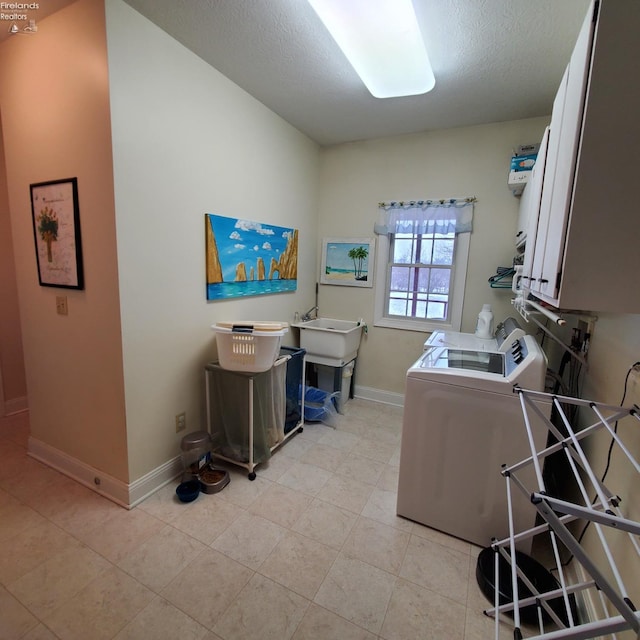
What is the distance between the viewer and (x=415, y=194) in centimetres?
329

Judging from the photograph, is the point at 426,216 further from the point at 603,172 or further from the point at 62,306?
the point at 62,306

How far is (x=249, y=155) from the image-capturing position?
2.68m

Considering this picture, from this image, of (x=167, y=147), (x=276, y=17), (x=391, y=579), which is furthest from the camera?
(x=167, y=147)

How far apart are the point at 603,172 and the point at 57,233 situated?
8.40ft

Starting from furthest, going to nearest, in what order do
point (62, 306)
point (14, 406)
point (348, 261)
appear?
point (348, 261) < point (14, 406) < point (62, 306)

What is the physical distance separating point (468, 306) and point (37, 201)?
3.35 metres

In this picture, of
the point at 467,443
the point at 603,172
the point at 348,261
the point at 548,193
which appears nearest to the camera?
the point at 603,172

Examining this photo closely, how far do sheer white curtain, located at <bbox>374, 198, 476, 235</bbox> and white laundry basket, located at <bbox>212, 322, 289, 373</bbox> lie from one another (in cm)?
180

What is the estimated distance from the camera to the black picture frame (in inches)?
76.1

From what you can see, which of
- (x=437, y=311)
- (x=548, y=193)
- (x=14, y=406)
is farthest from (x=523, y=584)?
(x=14, y=406)

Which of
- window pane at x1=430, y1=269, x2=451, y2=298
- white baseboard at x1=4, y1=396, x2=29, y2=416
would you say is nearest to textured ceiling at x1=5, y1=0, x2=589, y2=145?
window pane at x1=430, y1=269, x2=451, y2=298

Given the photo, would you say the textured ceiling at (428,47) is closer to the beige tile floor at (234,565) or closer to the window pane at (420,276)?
the window pane at (420,276)

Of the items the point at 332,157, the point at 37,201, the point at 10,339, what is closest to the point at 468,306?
the point at 332,157

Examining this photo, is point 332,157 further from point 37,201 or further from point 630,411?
point 630,411
